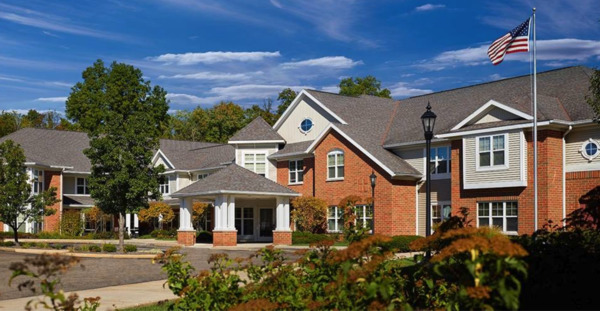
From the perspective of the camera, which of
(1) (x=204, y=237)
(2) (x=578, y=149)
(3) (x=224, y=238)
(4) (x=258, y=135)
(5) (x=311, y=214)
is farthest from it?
(4) (x=258, y=135)

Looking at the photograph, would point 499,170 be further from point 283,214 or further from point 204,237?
point 204,237

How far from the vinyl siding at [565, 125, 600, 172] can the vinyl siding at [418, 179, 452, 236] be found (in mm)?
6552

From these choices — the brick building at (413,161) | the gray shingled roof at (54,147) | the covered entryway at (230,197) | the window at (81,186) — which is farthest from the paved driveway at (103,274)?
the window at (81,186)

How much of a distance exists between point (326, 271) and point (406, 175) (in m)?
28.5

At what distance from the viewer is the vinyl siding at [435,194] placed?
3541 centimetres

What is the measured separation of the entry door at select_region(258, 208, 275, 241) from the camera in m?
46.5

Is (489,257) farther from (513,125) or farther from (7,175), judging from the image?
(7,175)

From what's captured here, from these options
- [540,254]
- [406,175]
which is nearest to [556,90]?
[406,175]

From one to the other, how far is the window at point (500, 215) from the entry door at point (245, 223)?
18.4 meters

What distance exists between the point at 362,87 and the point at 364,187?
1831 inches

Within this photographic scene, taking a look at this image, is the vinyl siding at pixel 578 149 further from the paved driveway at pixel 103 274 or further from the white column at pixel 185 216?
the white column at pixel 185 216

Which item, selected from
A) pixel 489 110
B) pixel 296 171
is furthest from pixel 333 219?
pixel 489 110

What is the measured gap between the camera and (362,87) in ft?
272

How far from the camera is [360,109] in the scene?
4369 centimetres
